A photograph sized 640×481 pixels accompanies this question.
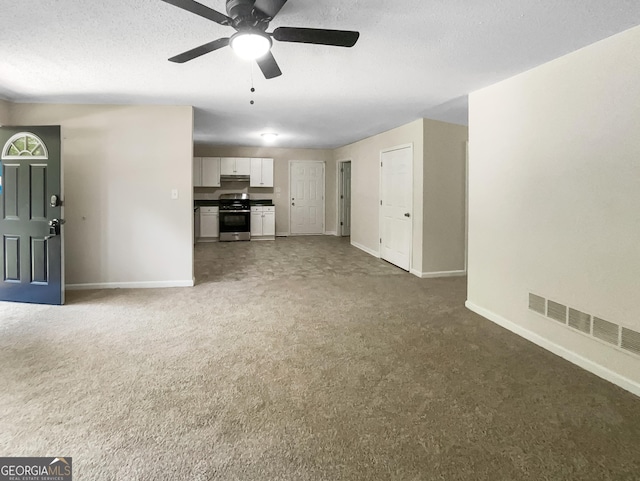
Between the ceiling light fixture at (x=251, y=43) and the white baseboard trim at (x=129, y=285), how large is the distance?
344 centimetres

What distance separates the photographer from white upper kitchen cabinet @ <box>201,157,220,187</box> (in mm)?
9016

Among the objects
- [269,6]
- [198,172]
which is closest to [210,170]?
[198,172]

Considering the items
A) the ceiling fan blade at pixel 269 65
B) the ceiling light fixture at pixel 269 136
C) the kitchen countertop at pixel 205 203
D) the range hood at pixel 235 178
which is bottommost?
the kitchen countertop at pixel 205 203

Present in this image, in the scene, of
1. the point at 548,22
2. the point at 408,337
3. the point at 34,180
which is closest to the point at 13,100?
the point at 34,180

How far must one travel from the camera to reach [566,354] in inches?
112

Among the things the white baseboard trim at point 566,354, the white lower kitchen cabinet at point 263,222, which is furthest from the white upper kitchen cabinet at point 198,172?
the white baseboard trim at point 566,354

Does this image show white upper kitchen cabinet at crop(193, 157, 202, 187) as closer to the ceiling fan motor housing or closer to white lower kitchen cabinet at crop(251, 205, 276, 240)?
white lower kitchen cabinet at crop(251, 205, 276, 240)

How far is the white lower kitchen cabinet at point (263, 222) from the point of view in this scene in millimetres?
9234

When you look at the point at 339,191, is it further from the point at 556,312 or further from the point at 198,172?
the point at 556,312

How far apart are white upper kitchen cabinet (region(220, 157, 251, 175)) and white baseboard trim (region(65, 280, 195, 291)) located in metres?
4.75

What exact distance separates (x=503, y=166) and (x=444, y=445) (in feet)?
8.52

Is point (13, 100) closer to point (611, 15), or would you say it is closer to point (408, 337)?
point (408, 337)

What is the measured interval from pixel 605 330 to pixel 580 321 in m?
0.19

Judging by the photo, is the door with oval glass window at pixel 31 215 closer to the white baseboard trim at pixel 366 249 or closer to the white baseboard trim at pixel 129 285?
the white baseboard trim at pixel 129 285
